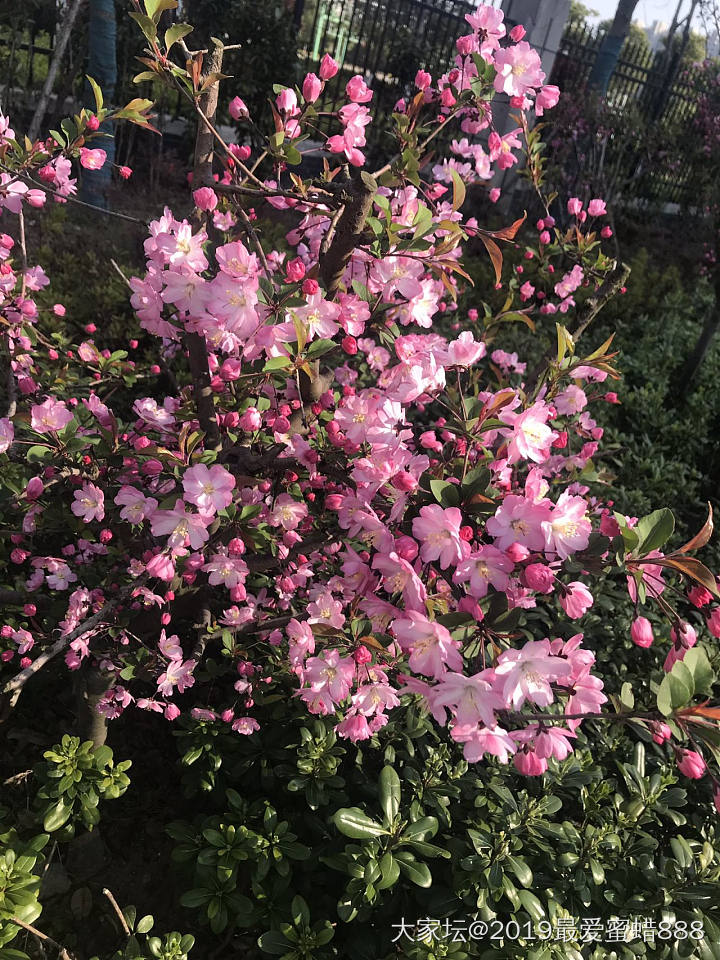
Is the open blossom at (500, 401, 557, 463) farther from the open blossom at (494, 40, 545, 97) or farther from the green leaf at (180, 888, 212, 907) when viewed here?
the green leaf at (180, 888, 212, 907)

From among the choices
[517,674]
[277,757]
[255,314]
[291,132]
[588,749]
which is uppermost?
[291,132]

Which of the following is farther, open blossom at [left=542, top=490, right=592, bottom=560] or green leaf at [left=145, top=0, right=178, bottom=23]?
green leaf at [left=145, top=0, right=178, bottom=23]

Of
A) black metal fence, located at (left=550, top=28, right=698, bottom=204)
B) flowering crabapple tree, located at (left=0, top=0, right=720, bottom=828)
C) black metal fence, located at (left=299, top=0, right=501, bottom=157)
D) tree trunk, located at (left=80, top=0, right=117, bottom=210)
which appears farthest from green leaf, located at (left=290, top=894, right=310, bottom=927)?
black metal fence, located at (left=299, top=0, right=501, bottom=157)

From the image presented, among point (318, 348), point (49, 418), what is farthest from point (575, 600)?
point (49, 418)

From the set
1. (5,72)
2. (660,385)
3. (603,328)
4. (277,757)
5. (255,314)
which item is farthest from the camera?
(5,72)

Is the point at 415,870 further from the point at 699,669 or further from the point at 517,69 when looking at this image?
the point at 517,69

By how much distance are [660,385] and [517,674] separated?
4639mm

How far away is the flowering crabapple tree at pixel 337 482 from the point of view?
3.89ft

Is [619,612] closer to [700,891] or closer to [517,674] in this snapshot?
[700,891]

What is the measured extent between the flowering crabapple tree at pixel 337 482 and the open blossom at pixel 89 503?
0.01 metres

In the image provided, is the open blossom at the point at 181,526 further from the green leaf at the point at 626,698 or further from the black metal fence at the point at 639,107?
the black metal fence at the point at 639,107

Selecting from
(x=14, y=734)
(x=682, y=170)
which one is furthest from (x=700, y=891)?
(x=682, y=170)

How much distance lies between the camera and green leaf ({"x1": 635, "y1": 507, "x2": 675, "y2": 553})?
45.2 inches

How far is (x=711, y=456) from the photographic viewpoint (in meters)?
4.56
